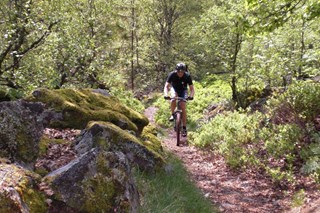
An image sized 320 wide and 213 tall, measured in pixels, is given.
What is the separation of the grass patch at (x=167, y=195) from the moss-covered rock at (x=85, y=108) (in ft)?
5.71

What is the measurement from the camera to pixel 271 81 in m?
13.5

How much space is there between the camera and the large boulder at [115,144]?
530cm

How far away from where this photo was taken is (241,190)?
277 inches

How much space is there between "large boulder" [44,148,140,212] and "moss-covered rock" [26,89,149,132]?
2.80 meters

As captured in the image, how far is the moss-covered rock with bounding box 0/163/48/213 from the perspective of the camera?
2.87 meters

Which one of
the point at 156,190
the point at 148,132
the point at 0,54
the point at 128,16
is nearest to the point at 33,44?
the point at 0,54

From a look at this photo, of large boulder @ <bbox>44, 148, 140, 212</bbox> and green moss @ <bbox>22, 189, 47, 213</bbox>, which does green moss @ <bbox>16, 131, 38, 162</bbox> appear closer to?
large boulder @ <bbox>44, 148, 140, 212</bbox>

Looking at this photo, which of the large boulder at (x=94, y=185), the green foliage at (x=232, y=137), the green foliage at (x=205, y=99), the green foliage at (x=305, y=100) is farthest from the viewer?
the green foliage at (x=205, y=99)

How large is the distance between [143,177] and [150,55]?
71.5ft

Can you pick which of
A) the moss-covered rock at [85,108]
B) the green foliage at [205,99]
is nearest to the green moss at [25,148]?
the moss-covered rock at [85,108]

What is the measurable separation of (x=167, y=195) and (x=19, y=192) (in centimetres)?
250

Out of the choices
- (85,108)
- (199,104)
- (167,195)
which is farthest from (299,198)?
(199,104)

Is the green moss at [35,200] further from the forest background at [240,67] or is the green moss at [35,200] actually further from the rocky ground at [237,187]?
the forest background at [240,67]

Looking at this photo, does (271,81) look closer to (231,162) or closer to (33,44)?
(231,162)
